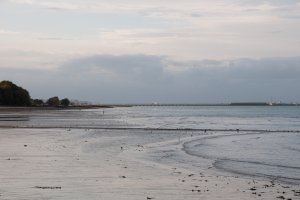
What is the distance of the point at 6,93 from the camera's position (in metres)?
154

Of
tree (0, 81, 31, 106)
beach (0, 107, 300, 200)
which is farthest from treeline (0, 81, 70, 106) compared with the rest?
beach (0, 107, 300, 200)

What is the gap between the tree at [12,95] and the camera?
504 ft

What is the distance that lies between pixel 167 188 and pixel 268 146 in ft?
70.7

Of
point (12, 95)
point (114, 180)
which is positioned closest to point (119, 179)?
point (114, 180)

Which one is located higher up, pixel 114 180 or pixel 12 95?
pixel 12 95

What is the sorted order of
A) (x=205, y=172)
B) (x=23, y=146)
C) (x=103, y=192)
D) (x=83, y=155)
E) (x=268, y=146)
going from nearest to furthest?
(x=103, y=192)
(x=205, y=172)
(x=83, y=155)
(x=23, y=146)
(x=268, y=146)

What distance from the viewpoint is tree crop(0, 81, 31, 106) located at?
15369 cm

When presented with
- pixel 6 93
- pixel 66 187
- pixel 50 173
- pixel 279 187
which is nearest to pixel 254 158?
pixel 279 187

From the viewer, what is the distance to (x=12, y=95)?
156625 mm

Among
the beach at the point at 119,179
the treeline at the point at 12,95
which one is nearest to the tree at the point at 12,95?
the treeline at the point at 12,95

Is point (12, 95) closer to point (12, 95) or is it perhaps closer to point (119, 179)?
point (12, 95)

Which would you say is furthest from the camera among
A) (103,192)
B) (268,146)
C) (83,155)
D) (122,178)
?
(268,146)

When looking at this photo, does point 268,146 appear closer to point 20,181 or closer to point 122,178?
point 122,178

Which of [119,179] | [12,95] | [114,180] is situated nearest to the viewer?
[114,180]
